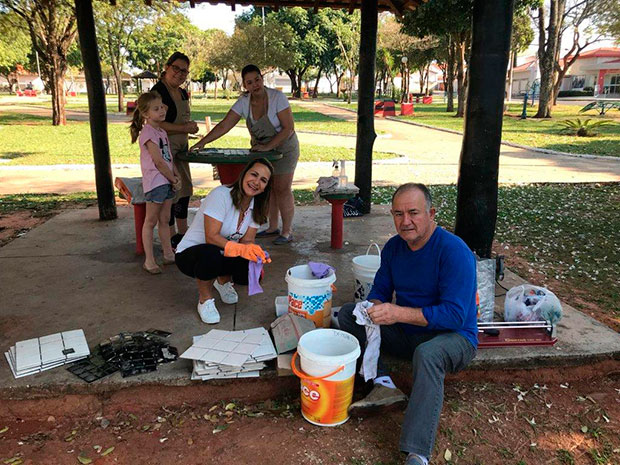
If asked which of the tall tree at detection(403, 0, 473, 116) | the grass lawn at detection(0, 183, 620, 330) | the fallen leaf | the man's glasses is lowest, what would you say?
the fallen leaf

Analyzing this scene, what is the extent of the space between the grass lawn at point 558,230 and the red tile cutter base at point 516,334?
39.3 inches

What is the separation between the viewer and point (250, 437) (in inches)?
100.0

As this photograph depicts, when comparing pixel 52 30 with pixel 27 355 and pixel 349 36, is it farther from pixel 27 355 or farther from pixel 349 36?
pixel 349 36

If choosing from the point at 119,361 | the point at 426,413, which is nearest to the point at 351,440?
the point at 426,413

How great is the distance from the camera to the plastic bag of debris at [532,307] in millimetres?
3270

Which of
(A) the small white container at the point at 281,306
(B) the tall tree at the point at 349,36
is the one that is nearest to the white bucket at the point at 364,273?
(A) the small white container at the point at 281,306

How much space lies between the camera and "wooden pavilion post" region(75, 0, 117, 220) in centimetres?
565

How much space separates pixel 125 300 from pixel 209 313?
820mm

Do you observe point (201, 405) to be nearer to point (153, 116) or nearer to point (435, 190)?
point (153, 116)

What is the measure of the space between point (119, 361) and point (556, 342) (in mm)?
2712

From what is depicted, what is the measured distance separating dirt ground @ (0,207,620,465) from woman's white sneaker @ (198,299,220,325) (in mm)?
735

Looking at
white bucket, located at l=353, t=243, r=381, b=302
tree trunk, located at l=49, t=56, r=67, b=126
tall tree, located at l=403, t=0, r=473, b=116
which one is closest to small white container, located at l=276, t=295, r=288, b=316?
white bucket, located at l=353, t=243, r=381, b=302

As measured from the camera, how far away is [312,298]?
3174mm

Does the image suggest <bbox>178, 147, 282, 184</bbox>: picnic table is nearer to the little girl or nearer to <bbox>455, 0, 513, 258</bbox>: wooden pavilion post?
the little girl
